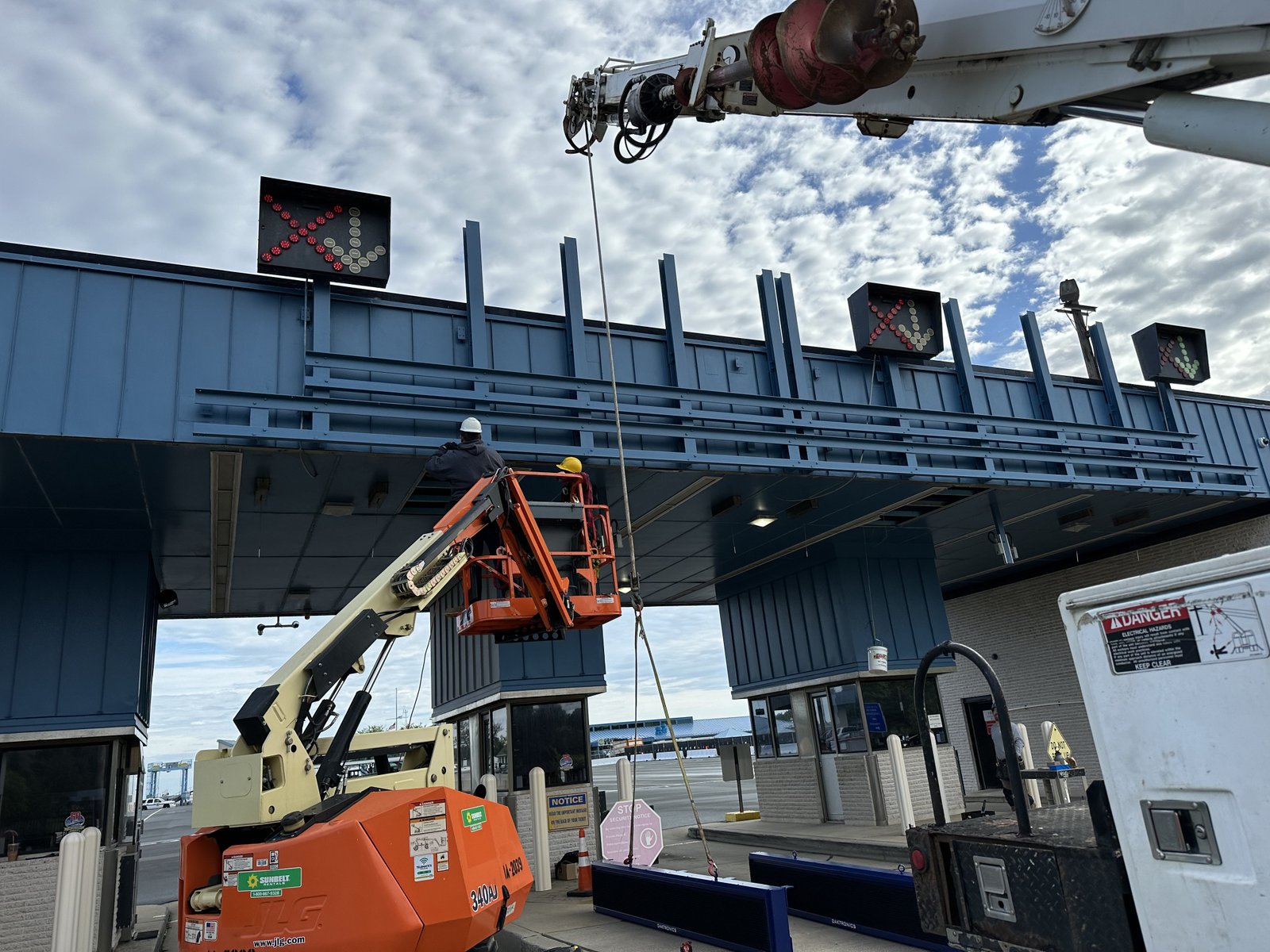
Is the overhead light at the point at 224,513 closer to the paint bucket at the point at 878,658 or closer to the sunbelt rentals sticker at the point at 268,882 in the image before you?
the sunbelt rentals sticker at the point at 268,882

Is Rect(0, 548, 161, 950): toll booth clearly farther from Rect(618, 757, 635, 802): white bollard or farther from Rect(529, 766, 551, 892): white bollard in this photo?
Rect(618, 757, 635, 802): white bollard

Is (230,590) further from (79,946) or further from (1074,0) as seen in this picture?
(1074,0)

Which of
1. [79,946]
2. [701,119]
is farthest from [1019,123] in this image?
[79,946]

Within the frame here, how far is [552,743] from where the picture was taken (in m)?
14.9

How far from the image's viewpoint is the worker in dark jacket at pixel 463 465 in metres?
8.46

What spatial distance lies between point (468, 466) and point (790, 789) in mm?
13097

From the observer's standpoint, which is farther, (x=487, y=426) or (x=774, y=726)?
(x=774, y=726)

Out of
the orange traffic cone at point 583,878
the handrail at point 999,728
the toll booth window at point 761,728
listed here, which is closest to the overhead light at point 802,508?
the orange traffic cone at point 583,878

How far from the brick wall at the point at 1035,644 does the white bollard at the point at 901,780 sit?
6065mm

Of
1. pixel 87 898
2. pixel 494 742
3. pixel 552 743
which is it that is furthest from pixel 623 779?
pixel 87 898

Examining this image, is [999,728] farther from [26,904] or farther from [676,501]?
[26,904]

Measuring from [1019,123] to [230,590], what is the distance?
15554 millimetres

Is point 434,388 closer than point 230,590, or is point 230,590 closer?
point 434,388

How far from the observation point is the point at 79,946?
29.3 feet
